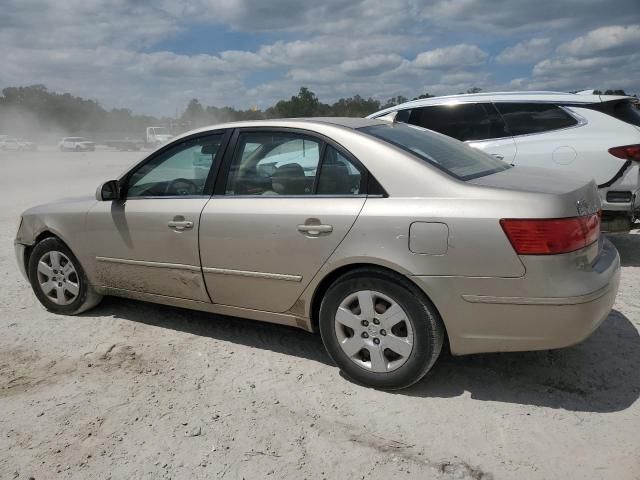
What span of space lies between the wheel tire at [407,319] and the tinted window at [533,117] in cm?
375

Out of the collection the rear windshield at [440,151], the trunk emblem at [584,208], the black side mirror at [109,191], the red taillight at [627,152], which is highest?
the rear windshield at [440,151]

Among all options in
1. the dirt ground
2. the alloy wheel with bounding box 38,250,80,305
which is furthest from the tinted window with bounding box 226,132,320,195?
the alloy wheel with bounding box 38,250,80,305

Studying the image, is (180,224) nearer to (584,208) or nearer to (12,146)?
(584,208)

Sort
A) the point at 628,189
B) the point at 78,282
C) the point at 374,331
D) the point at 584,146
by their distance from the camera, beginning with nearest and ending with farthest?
the point at 374,331 < the point at 78,282 < the point at 628,189 < the point at 584,146

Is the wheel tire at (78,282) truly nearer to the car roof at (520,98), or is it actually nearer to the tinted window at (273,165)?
the tinted window at (273,165)

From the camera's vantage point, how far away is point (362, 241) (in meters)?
3.01

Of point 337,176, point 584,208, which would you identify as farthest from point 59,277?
point 584,208

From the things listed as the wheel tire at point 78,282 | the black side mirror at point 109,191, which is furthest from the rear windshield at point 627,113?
the wheel tire at point 78,282

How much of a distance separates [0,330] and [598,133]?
5783 millimetres

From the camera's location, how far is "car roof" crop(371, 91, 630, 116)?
5.68 meters

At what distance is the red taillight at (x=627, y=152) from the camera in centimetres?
527

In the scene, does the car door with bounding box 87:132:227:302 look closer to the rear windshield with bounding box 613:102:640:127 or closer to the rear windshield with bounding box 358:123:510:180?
the rear windshield with bounding box 358:123:510:180

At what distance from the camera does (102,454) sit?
269cm

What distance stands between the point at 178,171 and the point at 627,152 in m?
4.25
